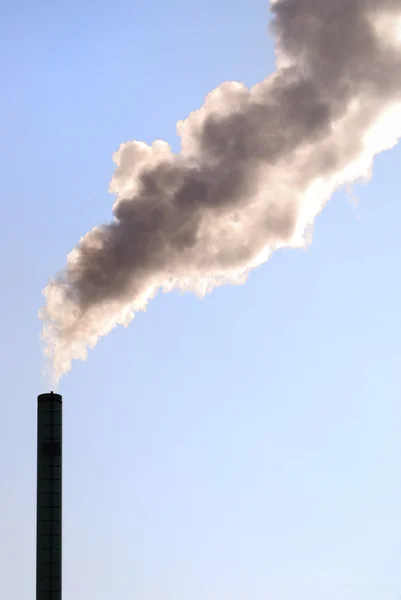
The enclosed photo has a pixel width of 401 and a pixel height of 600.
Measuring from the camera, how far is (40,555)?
3975cm

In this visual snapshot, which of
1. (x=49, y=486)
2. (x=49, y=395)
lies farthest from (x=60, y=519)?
(x=49, y=395)

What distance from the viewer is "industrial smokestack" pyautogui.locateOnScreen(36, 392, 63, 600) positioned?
39.5m

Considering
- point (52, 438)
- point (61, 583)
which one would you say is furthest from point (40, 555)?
point (52, 438)

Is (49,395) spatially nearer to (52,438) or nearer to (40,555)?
(52,438)

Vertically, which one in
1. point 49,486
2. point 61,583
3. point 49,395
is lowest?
point 61,583

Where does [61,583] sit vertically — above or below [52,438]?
below

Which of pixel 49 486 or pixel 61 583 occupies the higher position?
pixel 49 486

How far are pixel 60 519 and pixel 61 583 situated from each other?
6.18ft

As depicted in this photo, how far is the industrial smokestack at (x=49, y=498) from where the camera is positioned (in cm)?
3947

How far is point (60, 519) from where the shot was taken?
4025cm

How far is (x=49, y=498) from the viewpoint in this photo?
40219mm

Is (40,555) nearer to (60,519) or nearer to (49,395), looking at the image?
(60,519)

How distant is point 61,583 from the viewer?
39.6 metres

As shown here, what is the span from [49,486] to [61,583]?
288 cm
